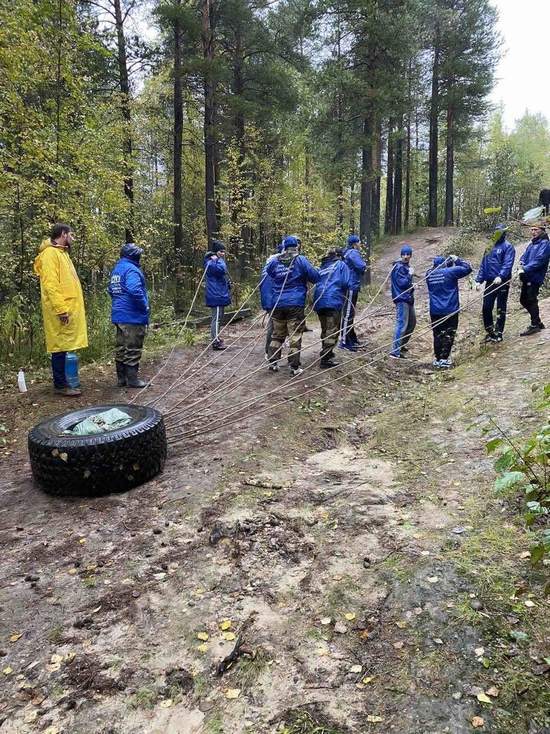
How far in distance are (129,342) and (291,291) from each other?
8.02 ft

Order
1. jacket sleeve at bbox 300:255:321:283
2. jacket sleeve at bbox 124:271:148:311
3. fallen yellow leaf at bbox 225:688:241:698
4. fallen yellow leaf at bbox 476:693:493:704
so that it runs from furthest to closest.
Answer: jacket sleeve at bbox 300:255:321:283
jacket sleeve at bbox 124:271:148:311
fallen yellow leaf at bbox 225:688:241:698
fallen yellow leaf at bbox 476:693:493:704

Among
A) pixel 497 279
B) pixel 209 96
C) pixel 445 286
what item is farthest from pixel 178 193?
pixel 497 279

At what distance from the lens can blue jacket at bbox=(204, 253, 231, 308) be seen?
8.83 m

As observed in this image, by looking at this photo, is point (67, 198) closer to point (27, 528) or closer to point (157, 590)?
point (27, 528)

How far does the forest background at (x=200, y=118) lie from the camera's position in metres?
8.03

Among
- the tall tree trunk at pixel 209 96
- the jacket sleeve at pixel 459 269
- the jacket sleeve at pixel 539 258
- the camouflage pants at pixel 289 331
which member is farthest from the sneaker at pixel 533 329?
the tall tree trunk at pixel 209 96

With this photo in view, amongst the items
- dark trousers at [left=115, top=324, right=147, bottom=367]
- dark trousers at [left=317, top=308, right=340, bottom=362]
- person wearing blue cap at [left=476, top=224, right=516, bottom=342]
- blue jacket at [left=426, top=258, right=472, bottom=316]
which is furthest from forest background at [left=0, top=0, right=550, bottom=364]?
person wearing blue cap at [left=476, top=224, right=516, bottom=342]

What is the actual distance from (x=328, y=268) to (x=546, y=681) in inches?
243

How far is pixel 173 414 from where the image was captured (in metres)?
6.05

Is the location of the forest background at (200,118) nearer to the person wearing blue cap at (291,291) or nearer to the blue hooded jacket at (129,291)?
the blue hooded jacket at (129,291)

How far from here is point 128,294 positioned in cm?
660

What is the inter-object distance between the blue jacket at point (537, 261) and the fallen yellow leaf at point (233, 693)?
7.41 metres

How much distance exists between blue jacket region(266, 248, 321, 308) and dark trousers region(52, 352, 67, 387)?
307cm

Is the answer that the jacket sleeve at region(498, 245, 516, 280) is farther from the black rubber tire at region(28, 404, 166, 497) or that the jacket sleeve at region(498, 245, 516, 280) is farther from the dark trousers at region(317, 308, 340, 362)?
the black rubber tire at region(28, 404, 166, 497)
